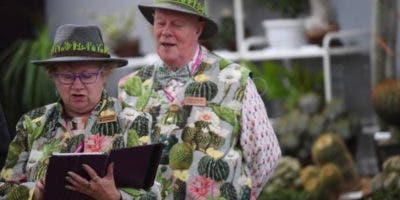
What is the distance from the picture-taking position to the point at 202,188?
6055 millimetres

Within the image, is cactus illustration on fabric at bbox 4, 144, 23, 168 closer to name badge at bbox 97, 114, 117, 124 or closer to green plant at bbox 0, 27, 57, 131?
name badge at bbox 97, 114, 117, 124

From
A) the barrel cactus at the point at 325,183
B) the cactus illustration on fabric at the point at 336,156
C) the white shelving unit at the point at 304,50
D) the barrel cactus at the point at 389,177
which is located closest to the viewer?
the barrel cactus at the point at 389,177

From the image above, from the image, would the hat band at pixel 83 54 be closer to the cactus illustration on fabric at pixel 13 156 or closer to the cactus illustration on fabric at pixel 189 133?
the cactus illustration on fabric at pixel 13 156

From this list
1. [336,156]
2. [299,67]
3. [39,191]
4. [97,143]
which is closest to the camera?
[39,191]

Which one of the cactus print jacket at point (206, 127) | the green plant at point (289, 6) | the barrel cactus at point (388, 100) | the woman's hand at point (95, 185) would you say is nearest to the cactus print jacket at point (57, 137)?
the woman's hand at point (95, 185)

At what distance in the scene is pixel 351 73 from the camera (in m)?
10.8

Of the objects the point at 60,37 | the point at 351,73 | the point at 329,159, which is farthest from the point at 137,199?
the point at 351,73

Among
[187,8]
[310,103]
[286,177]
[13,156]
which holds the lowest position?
[286,177]

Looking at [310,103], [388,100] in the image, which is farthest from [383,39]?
[310,103]

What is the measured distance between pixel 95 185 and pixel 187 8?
4.80 feet

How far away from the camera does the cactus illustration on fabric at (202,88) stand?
6.14m

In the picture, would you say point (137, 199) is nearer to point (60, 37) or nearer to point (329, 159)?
point (60, 37)

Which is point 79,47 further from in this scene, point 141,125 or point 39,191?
point 39,191

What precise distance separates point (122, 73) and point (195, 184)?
5.12m
